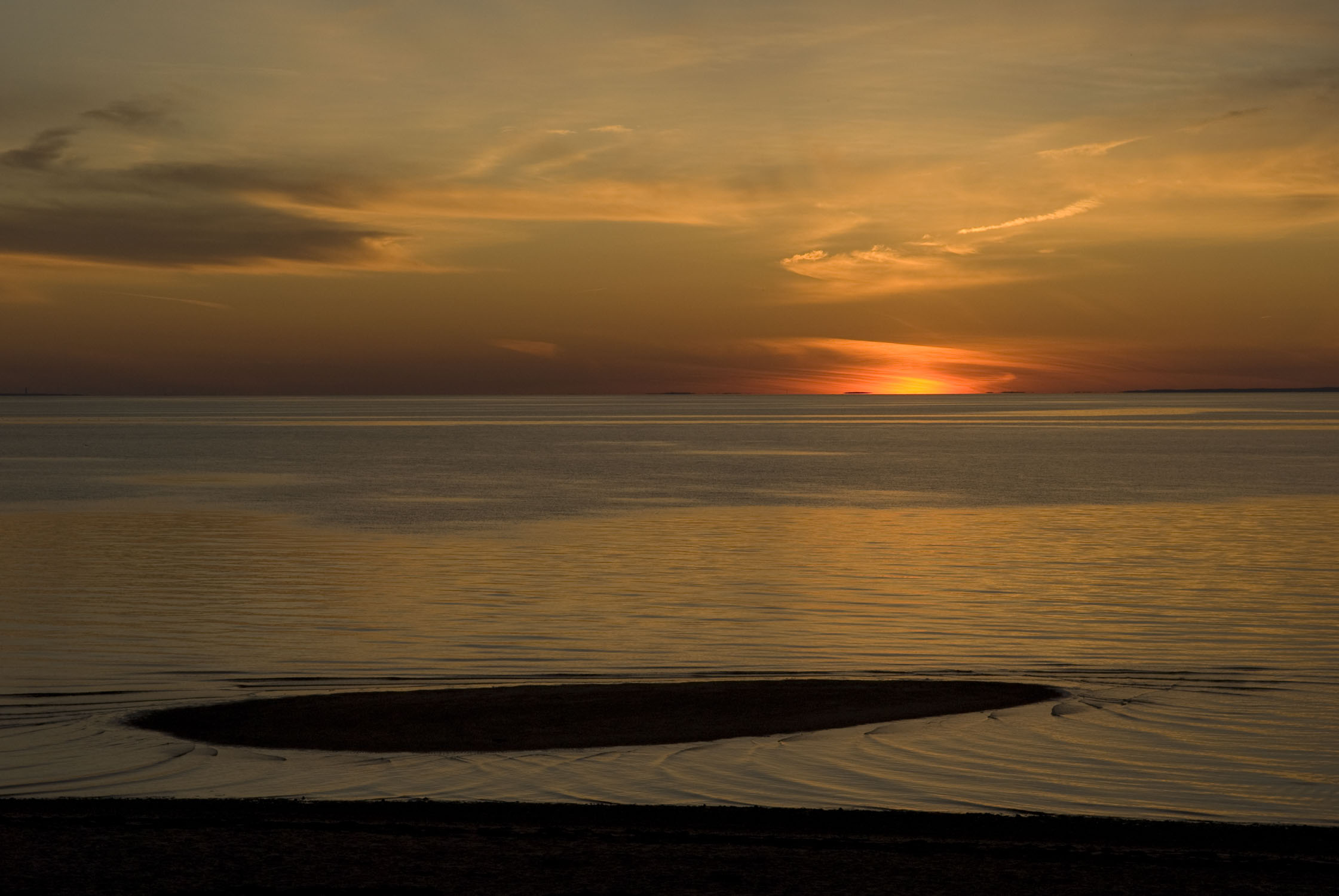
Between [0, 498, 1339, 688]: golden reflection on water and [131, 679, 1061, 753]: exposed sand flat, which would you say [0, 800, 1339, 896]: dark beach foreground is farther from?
[0, 498, 1339, 688]: golden reflection on water

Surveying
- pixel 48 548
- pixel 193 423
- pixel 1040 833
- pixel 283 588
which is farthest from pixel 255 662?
pixel 193 423

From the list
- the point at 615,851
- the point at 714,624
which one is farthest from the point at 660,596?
the point at 615,851

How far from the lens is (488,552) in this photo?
34.8m

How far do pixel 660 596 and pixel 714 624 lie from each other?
3.59 meters

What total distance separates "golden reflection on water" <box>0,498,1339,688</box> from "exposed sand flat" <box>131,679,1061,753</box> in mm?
2127

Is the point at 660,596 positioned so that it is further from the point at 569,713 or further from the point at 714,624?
the point at 569,713

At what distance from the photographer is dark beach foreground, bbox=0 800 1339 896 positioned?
29.6ft

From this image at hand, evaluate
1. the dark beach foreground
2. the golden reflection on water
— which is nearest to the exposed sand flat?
the golden reflection on water

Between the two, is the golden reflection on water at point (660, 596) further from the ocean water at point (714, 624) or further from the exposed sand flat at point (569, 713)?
the exposed sand flat at point (569, 713)

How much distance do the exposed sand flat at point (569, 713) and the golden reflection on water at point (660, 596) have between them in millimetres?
2127

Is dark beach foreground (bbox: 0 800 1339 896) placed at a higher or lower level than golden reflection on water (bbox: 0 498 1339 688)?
lower

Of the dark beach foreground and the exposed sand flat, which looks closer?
the dark beach foreground

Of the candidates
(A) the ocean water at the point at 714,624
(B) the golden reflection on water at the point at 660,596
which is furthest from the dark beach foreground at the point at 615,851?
(B) the golden reflection on water at the point at 660,596

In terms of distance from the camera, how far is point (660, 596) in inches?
1051
